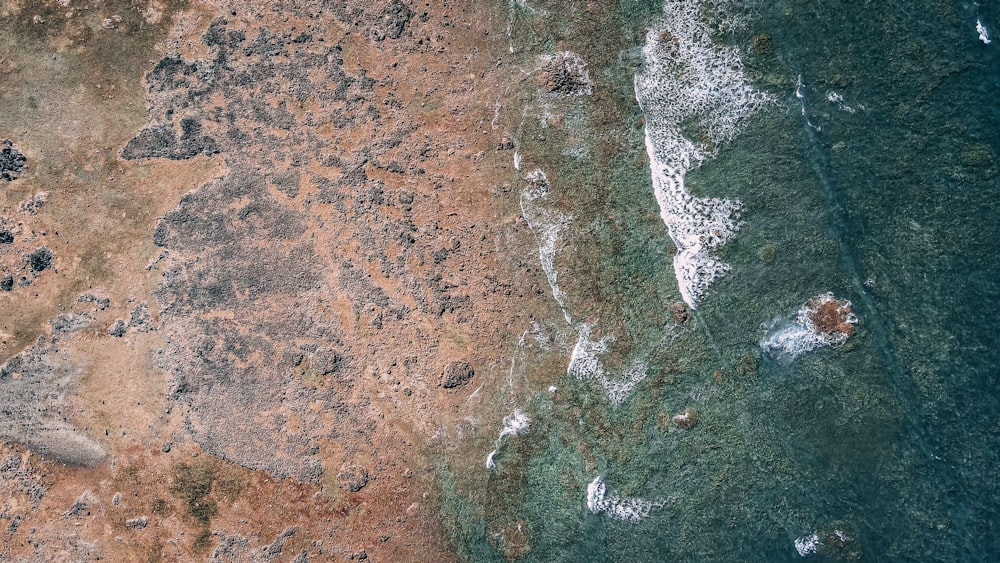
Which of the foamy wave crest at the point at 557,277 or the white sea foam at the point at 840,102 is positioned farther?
the foamy wave crest at the point at 557,277

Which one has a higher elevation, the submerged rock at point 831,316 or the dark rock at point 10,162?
the dark rock at point 10,162

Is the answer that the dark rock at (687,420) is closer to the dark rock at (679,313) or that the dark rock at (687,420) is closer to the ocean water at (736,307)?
the ocean water at (736,307)

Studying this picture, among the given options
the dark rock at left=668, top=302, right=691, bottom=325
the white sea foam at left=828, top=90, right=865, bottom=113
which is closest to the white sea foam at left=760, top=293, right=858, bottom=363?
the dark rock at left=668, top=302, right=691, bottom=325

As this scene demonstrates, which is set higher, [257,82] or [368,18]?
[368,18]

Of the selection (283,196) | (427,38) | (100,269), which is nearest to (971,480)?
(427,38)

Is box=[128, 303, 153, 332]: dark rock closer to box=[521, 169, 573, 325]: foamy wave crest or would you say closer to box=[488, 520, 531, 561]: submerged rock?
box=[521, 169, 573, 325]: foamy wave crest

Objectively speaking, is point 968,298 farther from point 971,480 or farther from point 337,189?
point 337,189

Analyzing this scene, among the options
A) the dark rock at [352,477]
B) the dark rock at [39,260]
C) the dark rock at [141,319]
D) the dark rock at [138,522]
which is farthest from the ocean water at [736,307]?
the dark rock at [39,260]

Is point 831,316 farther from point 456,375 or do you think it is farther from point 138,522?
point 138,522
